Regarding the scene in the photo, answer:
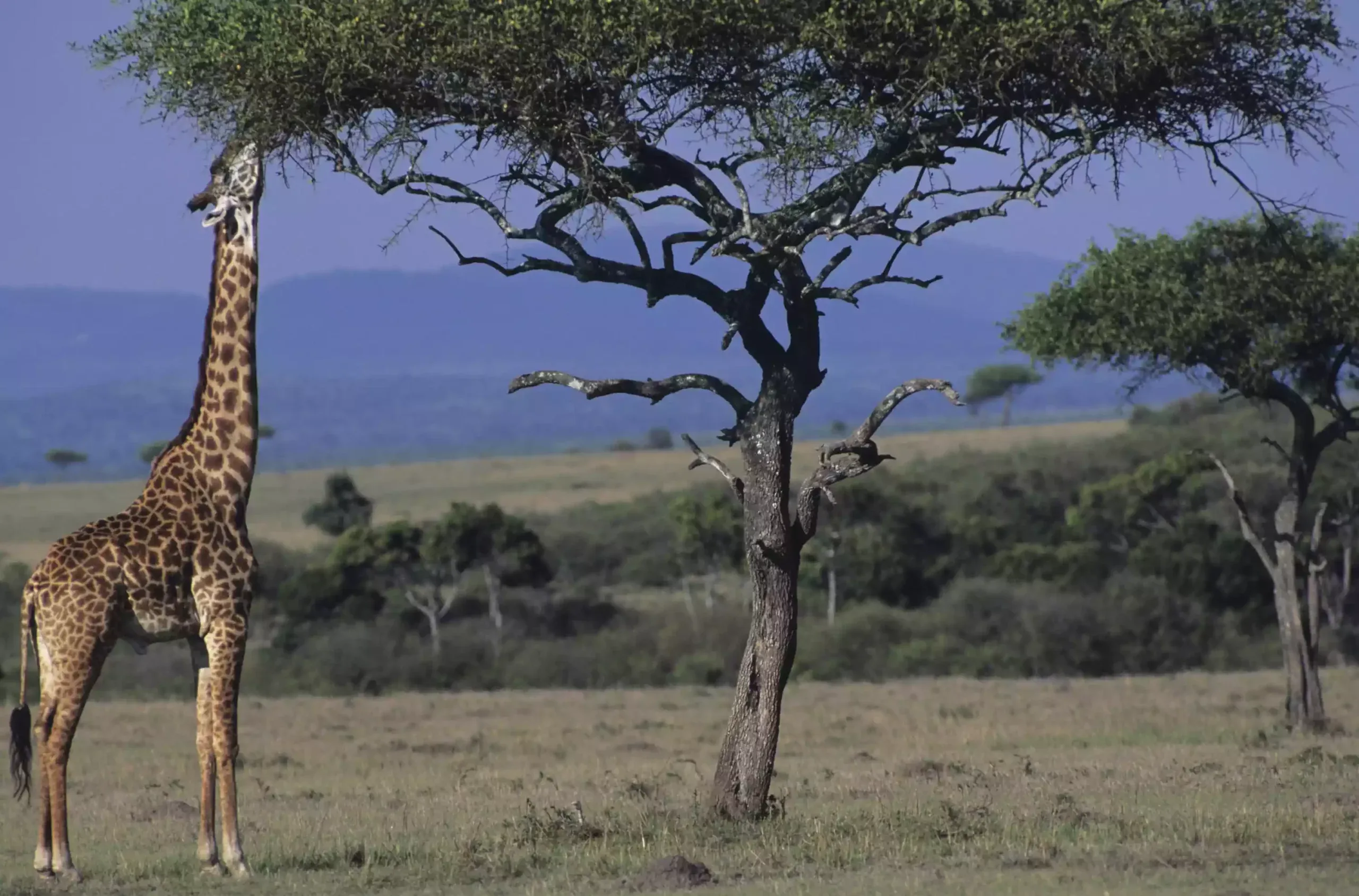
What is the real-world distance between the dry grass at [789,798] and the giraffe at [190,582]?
2.15ft

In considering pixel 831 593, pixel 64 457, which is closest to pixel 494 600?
pixel 831 593

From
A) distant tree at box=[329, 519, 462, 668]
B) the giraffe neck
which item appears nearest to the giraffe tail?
the giraffe neck

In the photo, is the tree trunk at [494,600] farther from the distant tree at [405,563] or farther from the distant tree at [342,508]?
the distant tree at [342,508]

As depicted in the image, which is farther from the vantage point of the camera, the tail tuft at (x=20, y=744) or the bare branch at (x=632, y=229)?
the bare branch at (x=632, y=229)

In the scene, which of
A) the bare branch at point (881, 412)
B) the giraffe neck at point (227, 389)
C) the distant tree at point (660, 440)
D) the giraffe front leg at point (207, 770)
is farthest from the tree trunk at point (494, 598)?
the distant tree at point (660, 440)

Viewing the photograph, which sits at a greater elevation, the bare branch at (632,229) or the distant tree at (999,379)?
the distant tree at (999,379)

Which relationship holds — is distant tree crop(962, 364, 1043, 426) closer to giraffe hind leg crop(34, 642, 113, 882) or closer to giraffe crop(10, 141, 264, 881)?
giraffe crop(10, 141, 264, 881)

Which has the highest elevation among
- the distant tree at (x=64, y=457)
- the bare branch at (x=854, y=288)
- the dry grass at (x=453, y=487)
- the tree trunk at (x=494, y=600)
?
the distant tree at (x=64, y=457)

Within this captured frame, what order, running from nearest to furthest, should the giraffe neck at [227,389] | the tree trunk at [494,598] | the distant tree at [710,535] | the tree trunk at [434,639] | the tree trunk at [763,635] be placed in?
the giraffe neck at [227,389]
the tree trunk at [763,635]
the tree trunk at [434,639]
the tree trunk at [494,598]
the distant tree at [710,535]

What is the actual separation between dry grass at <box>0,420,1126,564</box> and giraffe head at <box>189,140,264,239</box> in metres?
52.6

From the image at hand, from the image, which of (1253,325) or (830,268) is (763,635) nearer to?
(830,268)

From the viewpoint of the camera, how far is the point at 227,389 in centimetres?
1230


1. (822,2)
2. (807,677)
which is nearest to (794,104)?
(822,2)

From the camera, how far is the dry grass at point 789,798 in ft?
36.0
